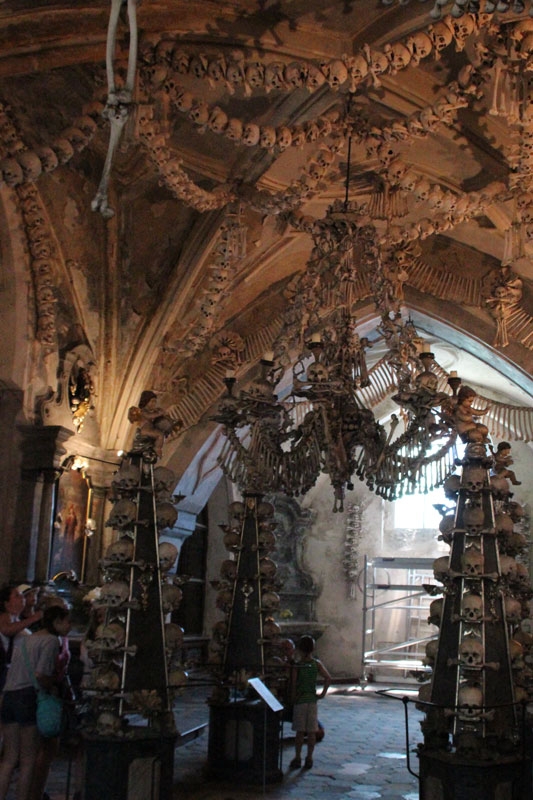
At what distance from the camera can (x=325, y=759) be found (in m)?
6.82

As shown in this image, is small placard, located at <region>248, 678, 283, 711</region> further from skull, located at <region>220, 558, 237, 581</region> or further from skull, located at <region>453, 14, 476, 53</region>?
skull, located at <region>453, 14, 476, 53</region>

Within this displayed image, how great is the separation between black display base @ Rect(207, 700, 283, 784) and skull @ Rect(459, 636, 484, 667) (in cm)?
163

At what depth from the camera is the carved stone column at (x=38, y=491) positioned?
745 centimetres

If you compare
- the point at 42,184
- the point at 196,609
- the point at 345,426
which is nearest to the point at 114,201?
the point at 42,184

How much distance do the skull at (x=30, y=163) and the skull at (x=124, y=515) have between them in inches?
75.4

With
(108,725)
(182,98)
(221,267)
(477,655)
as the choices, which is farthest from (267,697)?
(182,98)

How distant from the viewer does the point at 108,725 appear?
4.56 meters

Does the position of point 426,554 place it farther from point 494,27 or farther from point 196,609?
point 494,27

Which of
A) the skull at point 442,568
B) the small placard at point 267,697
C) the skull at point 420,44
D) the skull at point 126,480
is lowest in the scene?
the small placard at point 267,697

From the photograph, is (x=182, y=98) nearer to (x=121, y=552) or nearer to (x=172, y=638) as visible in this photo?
(x=121, y=552)

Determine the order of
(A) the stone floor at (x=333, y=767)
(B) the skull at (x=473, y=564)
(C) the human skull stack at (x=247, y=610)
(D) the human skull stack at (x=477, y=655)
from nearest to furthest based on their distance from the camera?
(D) the human skull stack at (x=477, y=655) < (B) the skull at (x=473, y=564) < (A) the stone floor at (x=333, y=767) < (C) the human skull stack at (x=247, y=610)

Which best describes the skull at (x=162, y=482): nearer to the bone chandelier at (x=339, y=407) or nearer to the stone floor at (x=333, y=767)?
the bone chandelier at (x=339, y=407)

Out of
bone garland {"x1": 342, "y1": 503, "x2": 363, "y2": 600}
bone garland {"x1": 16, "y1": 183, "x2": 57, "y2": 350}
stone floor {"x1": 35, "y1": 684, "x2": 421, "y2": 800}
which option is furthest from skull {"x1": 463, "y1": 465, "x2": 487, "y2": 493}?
bone garland {"x1": 342, "y1": 503, "x2": 363, "y2": 600}

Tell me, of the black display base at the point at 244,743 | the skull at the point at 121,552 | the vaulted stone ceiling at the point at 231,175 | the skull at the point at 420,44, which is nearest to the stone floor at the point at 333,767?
the black display base at the point at 244,743
